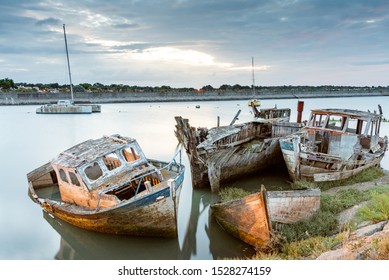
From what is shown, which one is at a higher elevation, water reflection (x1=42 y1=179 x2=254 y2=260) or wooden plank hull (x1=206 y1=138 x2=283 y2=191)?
wooden plank hull (x1=206 y1=138 x2=283 y2=191)

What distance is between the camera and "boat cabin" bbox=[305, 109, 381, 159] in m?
10.7

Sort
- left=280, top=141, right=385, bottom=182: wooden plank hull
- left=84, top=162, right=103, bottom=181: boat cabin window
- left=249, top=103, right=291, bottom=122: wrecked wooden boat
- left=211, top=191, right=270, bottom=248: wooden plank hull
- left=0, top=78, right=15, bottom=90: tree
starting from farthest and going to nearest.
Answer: left=0, top=78, right=15, bottom=90: tree < left=249, top=103, right=291, bottom=122: wrecked wooden boat < left=280, top=141, right=385, bottom=182: wooden plank hull < left=84, top=162, right=103, bottom=181: boat cabin window < left=211, top=191, right=270, bottom=248: wooden plank hull

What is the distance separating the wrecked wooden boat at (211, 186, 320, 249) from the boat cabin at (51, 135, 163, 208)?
2.08 metres

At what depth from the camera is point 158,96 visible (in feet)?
220

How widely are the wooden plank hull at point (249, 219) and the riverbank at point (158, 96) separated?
47586 mm

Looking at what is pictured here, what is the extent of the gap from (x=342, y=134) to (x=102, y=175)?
8080 mm

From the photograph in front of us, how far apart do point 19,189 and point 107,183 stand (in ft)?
18.2

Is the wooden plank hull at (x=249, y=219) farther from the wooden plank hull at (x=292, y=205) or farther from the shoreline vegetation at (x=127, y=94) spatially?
the shoreline vegetation at (x=127, y=94)

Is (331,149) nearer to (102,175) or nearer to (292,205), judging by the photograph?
(292,205)

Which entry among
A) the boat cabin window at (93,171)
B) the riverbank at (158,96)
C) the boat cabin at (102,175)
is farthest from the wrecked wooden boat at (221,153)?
the riverbank at (158,96)

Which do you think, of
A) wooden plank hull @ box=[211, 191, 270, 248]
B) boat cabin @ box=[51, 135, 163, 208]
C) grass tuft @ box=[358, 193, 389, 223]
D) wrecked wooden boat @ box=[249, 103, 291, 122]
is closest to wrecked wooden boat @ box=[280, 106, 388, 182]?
grass tuft @ box=[358, 193, 389, 223]

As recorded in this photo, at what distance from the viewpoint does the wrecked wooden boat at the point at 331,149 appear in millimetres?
10013

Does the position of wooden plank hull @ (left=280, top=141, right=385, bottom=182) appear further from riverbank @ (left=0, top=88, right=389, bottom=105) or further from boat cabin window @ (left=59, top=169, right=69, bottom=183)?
riverbank @ (left=0, top=88, right=389, bottom=105)

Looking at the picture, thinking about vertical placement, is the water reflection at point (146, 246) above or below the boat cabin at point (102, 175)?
below
